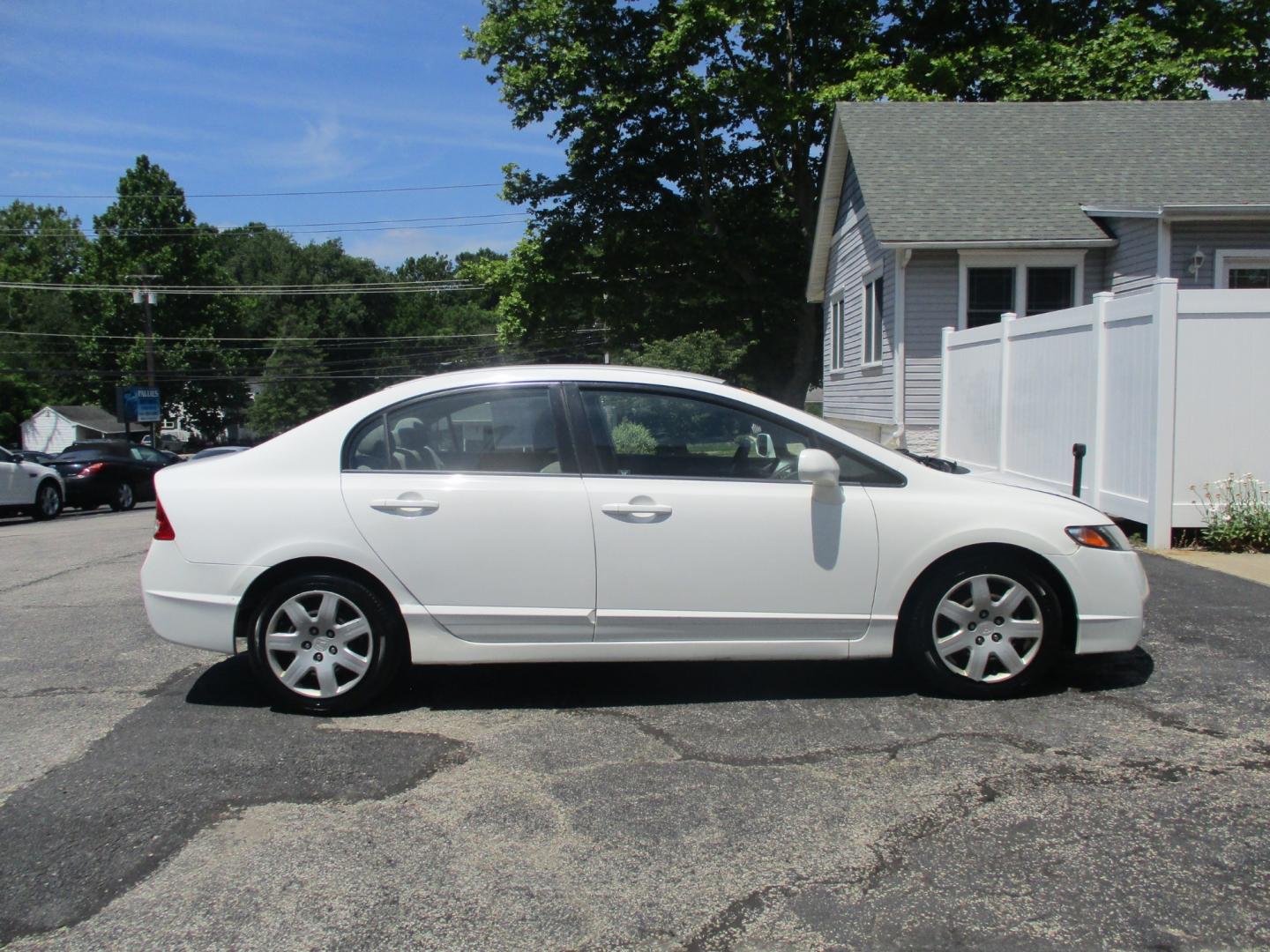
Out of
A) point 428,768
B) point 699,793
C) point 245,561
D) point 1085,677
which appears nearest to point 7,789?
point 245,561

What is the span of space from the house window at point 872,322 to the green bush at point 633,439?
568 inches

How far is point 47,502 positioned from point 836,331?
16.0 meters

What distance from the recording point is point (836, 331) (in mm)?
23359

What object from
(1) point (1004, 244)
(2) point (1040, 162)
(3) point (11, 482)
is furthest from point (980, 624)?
(3) point (11, 482)

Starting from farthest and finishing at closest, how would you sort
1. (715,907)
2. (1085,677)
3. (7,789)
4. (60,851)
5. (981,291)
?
(981,291) → (1085,677) → (7,789) → (60,851) → (715,907)

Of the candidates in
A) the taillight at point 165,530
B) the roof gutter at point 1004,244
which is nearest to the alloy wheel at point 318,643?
the taillight at point 165,530

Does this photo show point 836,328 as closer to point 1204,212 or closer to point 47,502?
point 1204,212

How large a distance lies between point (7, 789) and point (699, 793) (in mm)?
2634

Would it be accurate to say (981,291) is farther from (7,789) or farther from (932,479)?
(7,789)

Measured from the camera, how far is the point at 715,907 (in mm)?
3070

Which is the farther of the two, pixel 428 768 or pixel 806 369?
pixel 806 369

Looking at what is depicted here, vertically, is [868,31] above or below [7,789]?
above

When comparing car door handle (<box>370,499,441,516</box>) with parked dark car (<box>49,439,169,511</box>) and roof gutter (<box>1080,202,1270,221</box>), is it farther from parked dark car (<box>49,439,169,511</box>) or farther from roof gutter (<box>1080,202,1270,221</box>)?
parked dark car (<box>49,439,169,511</box>)

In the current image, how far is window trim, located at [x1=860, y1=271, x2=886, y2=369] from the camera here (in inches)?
727
